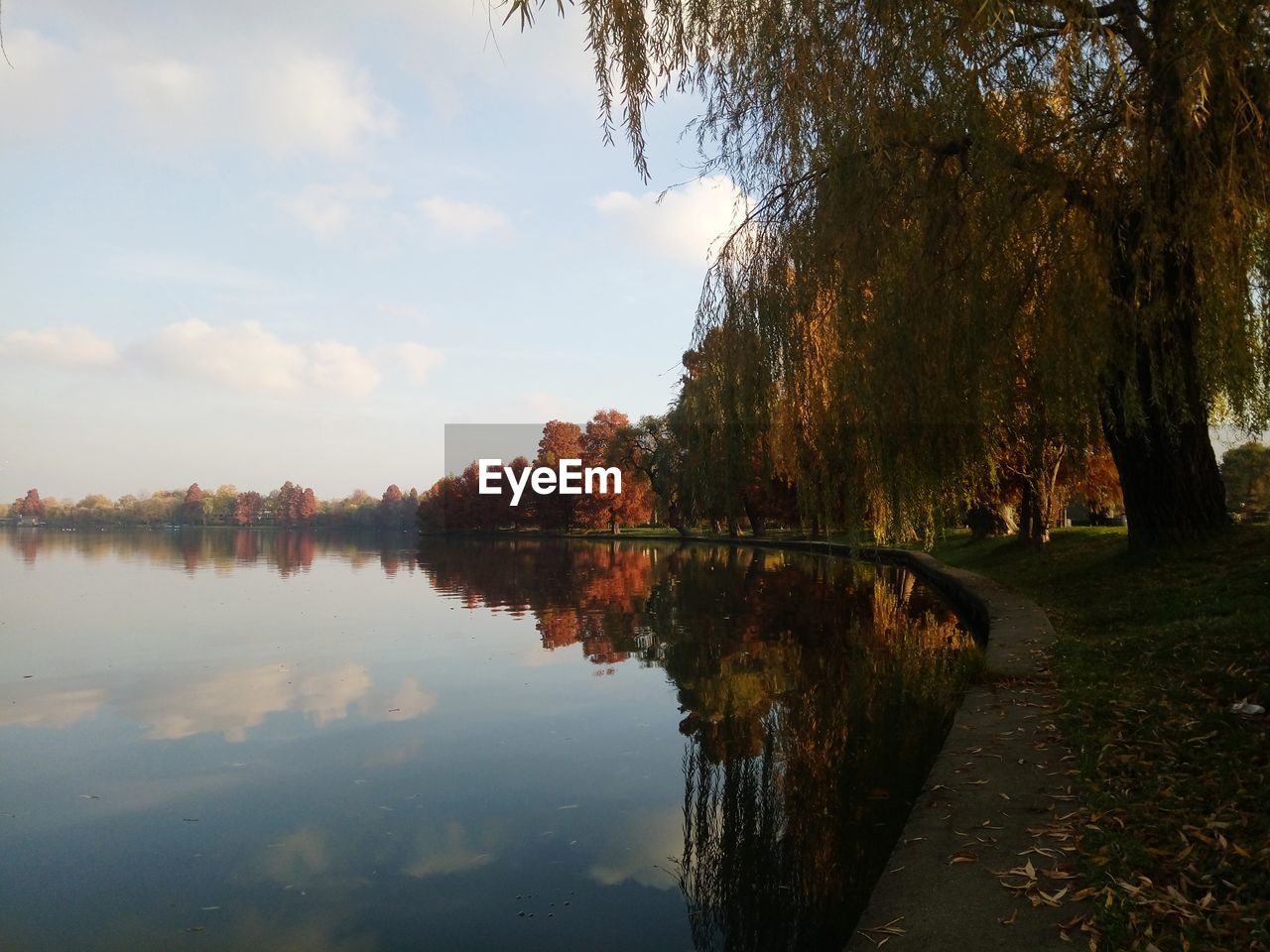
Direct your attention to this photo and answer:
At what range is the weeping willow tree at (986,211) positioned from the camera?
6.62 meters

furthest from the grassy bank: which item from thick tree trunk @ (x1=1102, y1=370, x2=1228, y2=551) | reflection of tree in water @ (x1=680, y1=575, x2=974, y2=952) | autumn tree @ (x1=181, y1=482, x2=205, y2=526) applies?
autumn tree @ (x1=181, y1=482, x2=205, y2=526)

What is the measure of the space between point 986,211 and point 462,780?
23.2 feet

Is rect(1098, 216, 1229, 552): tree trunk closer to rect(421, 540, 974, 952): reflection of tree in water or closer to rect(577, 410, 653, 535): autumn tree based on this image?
rect(421, 540, 974, 952): reflection of tree in water

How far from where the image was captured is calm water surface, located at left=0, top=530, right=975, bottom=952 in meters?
4.08

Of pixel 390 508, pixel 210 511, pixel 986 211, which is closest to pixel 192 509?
pixel 210 511

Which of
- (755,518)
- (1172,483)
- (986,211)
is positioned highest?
(986,211)

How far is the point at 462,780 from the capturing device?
20.0ft

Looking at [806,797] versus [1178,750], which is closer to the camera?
[1178,750]

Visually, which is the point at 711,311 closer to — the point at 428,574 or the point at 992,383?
the point at 992,383

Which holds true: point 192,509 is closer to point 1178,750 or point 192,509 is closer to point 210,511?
point 210,511

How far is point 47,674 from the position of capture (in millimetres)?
10203

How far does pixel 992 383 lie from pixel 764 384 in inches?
89.4

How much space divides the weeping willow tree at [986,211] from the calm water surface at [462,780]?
3122mm

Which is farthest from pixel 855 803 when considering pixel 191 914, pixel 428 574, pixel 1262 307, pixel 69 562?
pixel 69 562
